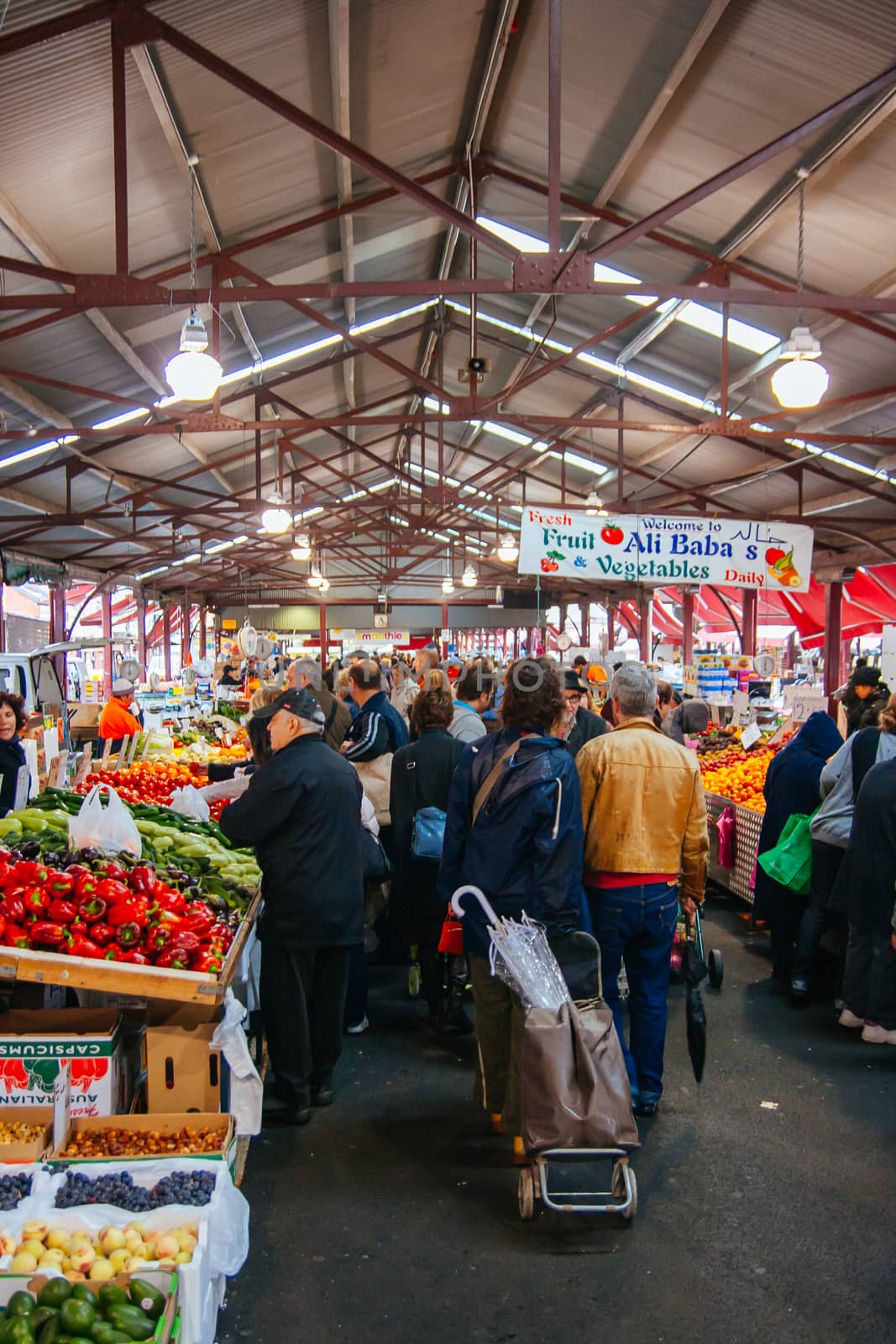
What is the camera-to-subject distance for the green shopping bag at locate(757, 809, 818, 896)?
5.08 m

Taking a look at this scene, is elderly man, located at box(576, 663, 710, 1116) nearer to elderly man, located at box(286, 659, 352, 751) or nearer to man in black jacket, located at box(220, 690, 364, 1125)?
man in black jacket, located at box(220, 690, 364, 1125)

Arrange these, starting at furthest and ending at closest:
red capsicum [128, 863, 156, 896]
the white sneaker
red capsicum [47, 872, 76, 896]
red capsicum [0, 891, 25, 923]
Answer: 1. the white sneaker
2. red capsicum [128, 863, 156, 896]
3. red capsicum [47, 872, 76, 896]
4. red capsicum [0, 891, 25, 923]

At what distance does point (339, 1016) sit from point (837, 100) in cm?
549

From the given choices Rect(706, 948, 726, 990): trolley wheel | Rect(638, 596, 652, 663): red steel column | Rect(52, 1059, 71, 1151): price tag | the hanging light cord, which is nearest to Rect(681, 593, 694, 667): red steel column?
Rect(638, 596, 652, 663): red steel column

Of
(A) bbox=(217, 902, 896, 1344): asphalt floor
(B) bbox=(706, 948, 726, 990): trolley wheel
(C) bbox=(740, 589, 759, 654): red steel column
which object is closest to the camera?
(A) bbox=(217, 902, 896, 1344): asphalt floor

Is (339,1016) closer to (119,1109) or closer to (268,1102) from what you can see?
(268,1102)

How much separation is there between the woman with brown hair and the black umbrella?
0.82 metres

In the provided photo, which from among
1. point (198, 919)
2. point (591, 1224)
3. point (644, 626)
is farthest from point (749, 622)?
point (198, 919)

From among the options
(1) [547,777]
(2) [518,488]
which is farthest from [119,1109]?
(2) [518,488]

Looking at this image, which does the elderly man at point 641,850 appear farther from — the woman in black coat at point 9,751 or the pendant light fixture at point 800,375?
the woman in black coat at point 9,751

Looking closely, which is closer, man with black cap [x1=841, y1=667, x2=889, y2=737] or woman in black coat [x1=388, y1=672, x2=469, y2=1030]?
woman in black coat [x1=388, y1=672, x2=469, y2=1030]

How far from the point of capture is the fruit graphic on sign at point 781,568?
8102 mm

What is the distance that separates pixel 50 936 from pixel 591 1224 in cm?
201

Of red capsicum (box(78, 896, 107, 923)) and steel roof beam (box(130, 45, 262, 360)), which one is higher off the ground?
steel roof beam (box(130, 45, 262, 360))
